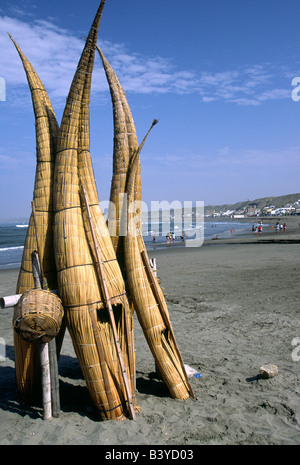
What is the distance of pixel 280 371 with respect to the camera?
548 centimetres

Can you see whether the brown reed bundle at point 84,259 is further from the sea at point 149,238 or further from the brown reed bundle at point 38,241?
the sea at point 149,238

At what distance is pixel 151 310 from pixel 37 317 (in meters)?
1.54

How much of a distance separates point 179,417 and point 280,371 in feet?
6.88

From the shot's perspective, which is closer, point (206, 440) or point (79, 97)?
point (206, 440)

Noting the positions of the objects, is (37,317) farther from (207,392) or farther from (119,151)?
(207,392)

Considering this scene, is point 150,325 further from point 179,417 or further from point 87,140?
point 87,140

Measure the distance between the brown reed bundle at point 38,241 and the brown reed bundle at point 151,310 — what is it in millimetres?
1026

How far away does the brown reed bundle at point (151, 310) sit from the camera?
4.59 m

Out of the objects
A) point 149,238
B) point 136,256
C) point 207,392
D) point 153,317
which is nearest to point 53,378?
point 153,317

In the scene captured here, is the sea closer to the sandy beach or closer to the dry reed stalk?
the sandy beach

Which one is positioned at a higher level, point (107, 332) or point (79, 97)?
point (79, 97)

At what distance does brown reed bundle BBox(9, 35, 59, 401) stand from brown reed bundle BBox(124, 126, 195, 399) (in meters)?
1.03

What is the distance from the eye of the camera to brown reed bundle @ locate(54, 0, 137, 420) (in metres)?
4.08

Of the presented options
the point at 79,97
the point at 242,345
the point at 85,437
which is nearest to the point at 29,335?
the point at 85,437
